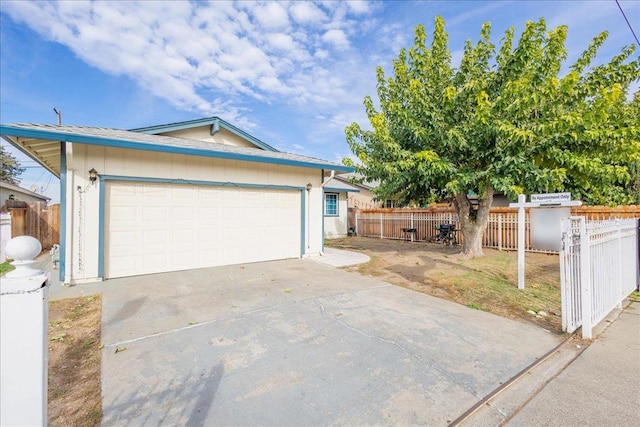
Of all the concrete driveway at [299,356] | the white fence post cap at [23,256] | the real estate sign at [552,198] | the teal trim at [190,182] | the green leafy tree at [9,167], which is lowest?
the concrete driveway at [299,356]

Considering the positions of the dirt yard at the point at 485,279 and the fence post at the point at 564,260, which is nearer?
the fence post at the point at 564,260

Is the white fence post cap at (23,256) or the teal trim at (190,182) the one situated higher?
the teal trim at (190,182)

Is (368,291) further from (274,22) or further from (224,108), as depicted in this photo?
(224,108)

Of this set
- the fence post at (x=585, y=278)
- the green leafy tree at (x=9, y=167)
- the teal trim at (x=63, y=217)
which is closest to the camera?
the fence post at (x=585, y=278)

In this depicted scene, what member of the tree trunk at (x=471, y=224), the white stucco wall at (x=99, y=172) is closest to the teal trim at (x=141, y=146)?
the white stucco wall at (x=99, y=172)

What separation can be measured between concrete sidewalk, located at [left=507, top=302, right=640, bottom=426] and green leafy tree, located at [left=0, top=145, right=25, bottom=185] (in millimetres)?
39941

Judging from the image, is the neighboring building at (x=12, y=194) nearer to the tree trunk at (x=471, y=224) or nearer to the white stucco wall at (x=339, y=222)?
the white stucco wall at (x=339, y=222)

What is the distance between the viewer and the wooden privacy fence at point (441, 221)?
10.0 metres

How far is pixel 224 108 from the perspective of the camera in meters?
15.3

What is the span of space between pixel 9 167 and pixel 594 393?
43.3m

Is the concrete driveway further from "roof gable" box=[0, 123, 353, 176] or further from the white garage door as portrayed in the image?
"roof gable" box=[0, 123, 353, 176]

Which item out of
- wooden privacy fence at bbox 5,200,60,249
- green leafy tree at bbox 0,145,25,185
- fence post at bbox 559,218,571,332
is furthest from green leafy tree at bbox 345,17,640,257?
green leafy tree at bbox 0,145,25,185

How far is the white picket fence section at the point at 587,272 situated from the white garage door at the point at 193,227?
22.5ft

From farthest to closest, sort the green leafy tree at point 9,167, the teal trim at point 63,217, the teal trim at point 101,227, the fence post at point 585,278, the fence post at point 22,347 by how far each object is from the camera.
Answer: the green leafy tree at point 9,167, the teal trim at point 101,227, the teal trim at point 63,217, the fence post at point 585,278, the fence post at point 22,347
